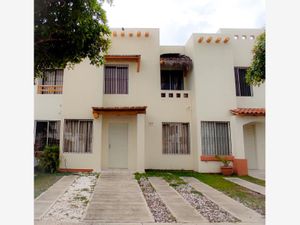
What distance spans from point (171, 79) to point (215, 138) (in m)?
4.54

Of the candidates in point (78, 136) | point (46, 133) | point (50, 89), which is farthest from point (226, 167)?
point (50, 89)

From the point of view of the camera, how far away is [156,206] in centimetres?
660

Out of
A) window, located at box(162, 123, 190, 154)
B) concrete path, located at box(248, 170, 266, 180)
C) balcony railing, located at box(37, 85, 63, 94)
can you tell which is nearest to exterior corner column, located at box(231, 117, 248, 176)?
concrete path, located at box(248, 170, 266, 180)

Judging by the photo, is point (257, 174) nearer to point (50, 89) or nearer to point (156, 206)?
point (156, 206)

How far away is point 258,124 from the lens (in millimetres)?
13789

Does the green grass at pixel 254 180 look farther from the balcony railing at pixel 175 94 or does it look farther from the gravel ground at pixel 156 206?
the balcony railing at pixel 175 94

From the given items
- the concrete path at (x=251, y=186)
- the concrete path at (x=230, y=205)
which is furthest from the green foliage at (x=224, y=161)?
the concrete path at (x=230, y=205)

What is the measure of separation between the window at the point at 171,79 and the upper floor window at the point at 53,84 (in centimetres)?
599

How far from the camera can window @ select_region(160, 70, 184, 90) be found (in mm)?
15016

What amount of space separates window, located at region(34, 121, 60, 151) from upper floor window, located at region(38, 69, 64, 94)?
181 cm

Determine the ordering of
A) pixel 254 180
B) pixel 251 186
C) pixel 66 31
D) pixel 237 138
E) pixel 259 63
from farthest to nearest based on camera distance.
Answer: pixel 237 138
pixel 254 180
pixel 251 186
pixel 259 63
pixel 66 31

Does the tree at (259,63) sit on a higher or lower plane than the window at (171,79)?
lower

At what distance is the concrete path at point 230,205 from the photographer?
5.64 meters
